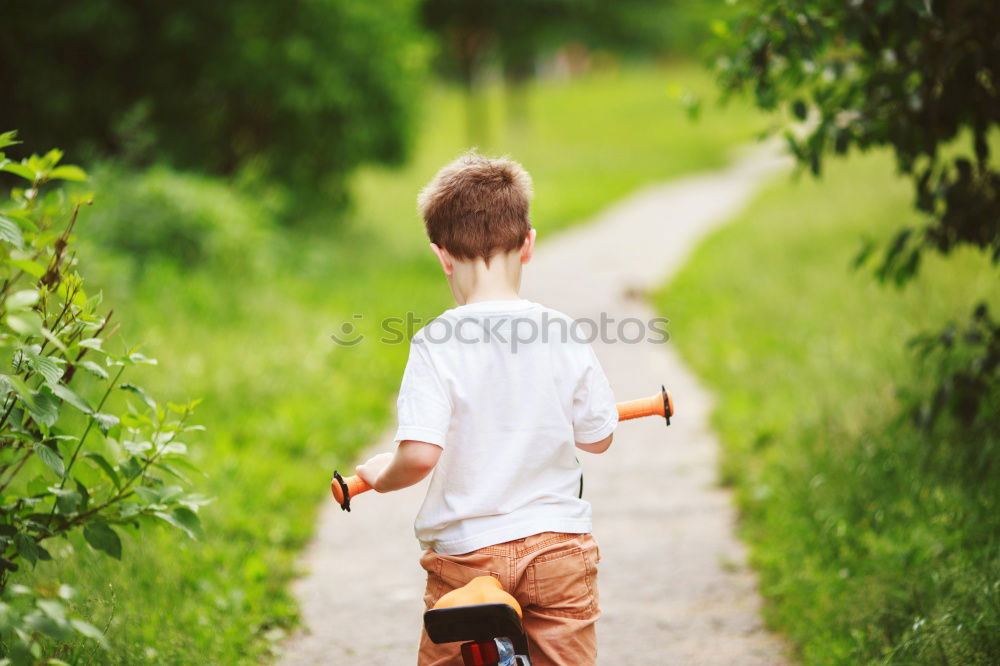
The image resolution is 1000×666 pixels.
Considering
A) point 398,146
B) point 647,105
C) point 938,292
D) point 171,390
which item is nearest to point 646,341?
point 938,292

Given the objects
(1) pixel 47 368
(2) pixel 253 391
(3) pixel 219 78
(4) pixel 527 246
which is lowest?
(1) pixel 47 368

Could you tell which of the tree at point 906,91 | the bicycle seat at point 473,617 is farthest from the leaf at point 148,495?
the tree at point 906,91

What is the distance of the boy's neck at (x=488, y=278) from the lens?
2346 mm

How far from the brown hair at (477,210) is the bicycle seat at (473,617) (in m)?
0.78

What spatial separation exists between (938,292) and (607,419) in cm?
600

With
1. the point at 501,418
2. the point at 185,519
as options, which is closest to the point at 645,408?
the point at 501,418

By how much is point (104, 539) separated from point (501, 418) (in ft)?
3.98

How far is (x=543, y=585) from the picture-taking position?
2344 millimetres

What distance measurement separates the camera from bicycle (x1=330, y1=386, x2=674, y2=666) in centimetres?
211

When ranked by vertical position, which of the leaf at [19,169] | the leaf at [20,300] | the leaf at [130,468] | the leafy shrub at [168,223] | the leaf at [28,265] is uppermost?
the leafy shrub at [168,223]

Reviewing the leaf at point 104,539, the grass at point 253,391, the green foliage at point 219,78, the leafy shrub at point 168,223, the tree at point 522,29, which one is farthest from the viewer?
the tree at point 522,29

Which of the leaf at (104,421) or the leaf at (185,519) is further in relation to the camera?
the leaf at (185,519)

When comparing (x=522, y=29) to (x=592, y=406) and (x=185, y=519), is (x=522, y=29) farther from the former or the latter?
(x=592, y=406)

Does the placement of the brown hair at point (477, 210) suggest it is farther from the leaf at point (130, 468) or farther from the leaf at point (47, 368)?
the leaf at point (130, 468)
